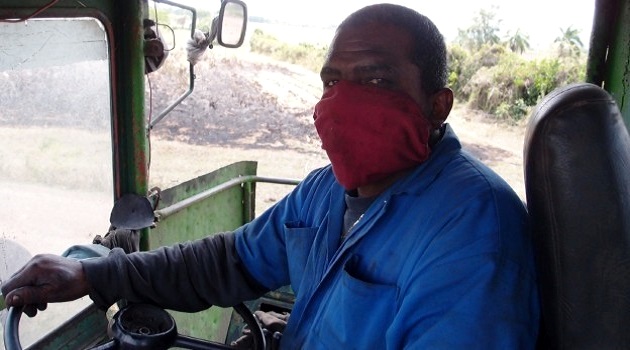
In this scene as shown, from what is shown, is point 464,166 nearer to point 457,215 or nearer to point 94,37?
point 457,215

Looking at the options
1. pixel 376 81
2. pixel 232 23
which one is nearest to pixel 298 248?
pixel 376 81

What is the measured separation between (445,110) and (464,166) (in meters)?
0.23

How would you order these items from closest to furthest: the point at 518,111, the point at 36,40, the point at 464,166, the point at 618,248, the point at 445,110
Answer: the point at 618,248 → the point at 464,166 → the point at 445,110 → the point at 36,40 → the point at 518,111

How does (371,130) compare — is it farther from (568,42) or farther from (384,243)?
(568,42)

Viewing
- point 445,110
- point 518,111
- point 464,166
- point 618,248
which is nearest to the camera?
point 618,248

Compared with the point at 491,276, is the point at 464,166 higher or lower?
higher

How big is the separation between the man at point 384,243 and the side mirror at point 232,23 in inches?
38.9

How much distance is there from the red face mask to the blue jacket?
55 mm

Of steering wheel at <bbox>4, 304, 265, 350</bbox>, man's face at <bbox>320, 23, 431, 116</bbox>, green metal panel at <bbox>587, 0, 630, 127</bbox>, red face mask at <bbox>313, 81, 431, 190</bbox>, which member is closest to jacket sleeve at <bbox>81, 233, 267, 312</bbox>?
steering wheel at <bbox>4, 304, 265, 350</bbox>

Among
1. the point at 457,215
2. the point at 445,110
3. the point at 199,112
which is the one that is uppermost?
the point at 445,110

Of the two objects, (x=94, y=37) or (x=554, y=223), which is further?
(x=94, y=37)

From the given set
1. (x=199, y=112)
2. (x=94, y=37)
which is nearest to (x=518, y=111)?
(x=199, y=112)

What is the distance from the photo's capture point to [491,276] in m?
1.16

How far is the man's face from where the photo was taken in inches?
59.2
